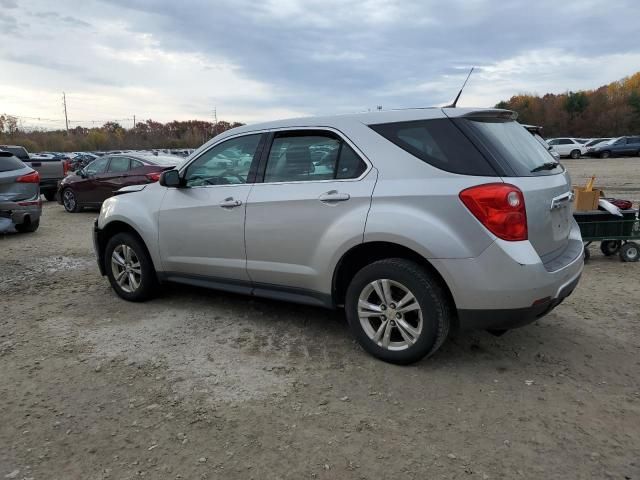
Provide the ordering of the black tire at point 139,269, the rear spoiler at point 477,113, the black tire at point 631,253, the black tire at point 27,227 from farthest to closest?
the black tire at point 27,227 < the black tire at point 631,253 < the black tire at point 139,269 < the rear spoiler at point 477,113

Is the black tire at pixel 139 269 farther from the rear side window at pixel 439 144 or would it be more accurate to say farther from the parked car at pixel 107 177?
the parked car at pixel 107 177

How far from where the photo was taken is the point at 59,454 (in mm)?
2793

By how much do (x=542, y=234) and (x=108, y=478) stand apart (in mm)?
2863

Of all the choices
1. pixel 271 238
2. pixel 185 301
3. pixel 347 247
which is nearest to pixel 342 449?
pixel 347 247

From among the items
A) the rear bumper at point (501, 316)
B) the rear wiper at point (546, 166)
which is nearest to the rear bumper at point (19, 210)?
the rear bumper at point (501, 316)

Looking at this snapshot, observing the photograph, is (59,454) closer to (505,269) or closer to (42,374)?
(42,374)

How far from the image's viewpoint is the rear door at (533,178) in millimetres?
3344

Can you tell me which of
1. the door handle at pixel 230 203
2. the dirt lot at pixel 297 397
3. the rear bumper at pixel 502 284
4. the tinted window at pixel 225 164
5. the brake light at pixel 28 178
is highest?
the tinted window at pixel 225 164

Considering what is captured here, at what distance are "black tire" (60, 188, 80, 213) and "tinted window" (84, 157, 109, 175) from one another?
81 centimetres

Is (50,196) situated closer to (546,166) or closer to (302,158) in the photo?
(302,158)

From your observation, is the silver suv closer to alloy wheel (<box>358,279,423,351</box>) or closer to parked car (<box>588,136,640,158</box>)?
alloy wheel (<box>358,279,423,351</box>)

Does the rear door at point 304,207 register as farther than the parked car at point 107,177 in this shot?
No

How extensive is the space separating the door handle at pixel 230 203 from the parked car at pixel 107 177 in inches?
319

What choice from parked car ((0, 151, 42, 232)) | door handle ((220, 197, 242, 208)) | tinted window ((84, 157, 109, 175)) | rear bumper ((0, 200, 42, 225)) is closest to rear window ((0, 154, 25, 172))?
parked car ((0, 151, 42, 232))
